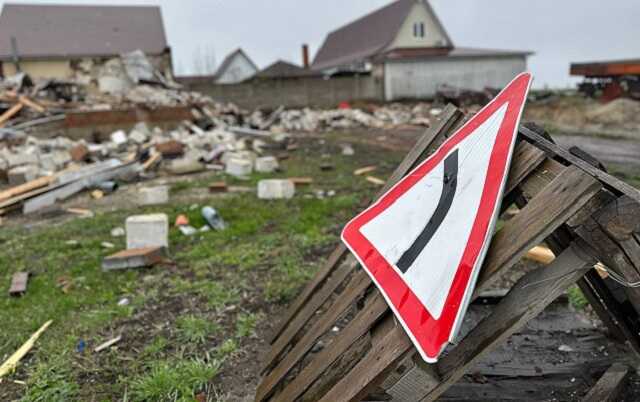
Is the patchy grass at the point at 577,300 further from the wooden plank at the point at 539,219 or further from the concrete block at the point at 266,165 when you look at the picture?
the concrete block at the point at 266,165

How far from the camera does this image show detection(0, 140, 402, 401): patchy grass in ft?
9.50

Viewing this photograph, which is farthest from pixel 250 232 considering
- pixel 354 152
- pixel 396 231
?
pixel 354 152

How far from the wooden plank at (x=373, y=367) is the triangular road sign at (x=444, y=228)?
107 millimetres

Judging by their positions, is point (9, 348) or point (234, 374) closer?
point (234, 374)

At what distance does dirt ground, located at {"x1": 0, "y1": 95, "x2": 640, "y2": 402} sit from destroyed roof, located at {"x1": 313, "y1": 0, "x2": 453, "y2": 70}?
30467mm

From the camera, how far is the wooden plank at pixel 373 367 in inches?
61.6

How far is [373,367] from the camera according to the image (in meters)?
1.65

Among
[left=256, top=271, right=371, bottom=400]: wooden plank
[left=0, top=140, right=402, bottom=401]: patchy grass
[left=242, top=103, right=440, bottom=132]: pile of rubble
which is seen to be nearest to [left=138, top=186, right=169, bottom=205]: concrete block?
[left=0, top=140, right=402, bottom=401]: patchy grass

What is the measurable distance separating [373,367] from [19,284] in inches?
161

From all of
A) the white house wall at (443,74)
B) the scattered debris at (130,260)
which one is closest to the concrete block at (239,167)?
the scattered debris at (130,260)

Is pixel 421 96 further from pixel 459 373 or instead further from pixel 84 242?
pixel 459 373

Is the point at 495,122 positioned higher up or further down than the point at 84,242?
higher up

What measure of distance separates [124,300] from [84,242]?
206cm

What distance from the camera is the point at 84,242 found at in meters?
5.61
